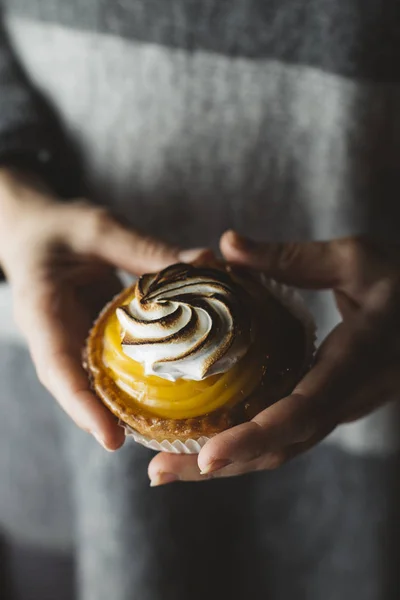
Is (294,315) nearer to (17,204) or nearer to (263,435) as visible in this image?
(263,435)

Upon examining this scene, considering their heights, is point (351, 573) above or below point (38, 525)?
above

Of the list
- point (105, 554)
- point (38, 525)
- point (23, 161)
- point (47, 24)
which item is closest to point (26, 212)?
point (23, 161)

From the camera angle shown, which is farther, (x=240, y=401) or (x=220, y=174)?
(x=220, y=174)

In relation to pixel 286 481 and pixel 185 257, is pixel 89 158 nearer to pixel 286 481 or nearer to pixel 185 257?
pixel 185 257

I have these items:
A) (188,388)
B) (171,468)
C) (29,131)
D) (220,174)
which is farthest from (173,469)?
(29,131)

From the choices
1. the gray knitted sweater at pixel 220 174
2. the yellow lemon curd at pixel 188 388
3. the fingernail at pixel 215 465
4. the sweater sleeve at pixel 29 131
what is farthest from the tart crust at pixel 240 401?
the sweater sleeve at pixel 29 131

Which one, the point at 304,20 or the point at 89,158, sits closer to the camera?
the point at 304,20

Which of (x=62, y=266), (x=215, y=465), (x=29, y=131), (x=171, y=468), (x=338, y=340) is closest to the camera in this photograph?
(x=215, y=465)

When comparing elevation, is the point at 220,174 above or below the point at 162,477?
above
